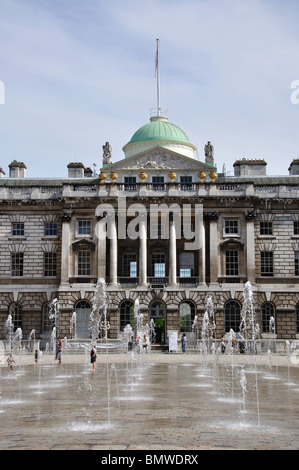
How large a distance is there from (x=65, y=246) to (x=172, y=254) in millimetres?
9116

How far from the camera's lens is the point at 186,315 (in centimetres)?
4975

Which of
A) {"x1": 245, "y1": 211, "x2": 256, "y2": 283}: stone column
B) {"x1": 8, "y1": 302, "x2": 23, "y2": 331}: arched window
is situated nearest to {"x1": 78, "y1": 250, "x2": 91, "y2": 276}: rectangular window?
{"x1": 8, "y1": 302, "x2": 23, "y2": 331}: arched window

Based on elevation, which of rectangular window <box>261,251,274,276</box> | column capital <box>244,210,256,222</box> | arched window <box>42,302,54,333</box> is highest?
column capital <box>244,210,256,222</box>

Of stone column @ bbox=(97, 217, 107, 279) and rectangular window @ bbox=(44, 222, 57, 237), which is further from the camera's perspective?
rectangular window @ bbox=(44, 222, 57, 237)

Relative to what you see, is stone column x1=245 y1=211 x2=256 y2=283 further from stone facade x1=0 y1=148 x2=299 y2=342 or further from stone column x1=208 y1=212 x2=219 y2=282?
stone column x1=208 y1=212 x2=219 y2=282

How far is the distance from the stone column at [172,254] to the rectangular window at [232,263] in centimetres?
448

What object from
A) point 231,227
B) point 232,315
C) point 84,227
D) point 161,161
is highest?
point 161,161

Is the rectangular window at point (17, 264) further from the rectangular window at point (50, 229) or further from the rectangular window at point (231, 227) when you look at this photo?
the rectangular window at point (231, 227)

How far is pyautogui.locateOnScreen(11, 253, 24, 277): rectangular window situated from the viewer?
50.6m

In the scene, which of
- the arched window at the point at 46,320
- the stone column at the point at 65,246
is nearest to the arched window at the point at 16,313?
the arched window at the point at 46,320

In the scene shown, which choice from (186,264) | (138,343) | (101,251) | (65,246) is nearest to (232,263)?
(186,264)

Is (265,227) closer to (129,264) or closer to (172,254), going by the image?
(172,254)

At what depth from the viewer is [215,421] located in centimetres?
1469

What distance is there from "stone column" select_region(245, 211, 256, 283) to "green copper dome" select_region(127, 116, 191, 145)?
39.4ft
